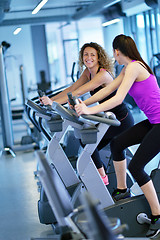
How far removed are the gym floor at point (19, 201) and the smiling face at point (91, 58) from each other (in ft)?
4.75

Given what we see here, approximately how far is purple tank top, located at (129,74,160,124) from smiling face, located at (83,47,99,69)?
0.86 meters

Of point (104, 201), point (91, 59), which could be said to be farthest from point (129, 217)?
point (91, 59)

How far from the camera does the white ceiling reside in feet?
20.4

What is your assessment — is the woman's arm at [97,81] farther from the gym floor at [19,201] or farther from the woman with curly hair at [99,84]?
the gym floor at [19,201]

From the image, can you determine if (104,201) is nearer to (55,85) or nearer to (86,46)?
(86,46)

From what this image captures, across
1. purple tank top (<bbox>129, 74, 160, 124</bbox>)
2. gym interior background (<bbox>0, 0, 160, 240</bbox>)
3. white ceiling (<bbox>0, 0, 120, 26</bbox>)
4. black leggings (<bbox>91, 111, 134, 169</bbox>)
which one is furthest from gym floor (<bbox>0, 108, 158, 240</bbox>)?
white ceiling (<bbox>0, 0, 120, 26</bbox>)

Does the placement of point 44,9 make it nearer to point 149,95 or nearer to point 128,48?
point 128,48

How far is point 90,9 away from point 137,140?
5.03 metres

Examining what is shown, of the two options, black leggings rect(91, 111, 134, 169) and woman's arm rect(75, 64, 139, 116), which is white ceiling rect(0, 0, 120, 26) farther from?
woman's arm rect(75, 64, 139, 116)

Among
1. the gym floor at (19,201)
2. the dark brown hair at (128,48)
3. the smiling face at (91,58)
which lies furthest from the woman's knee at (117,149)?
the smiling face at (91,58)

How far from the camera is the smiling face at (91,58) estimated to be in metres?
3.45

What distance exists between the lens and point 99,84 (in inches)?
130

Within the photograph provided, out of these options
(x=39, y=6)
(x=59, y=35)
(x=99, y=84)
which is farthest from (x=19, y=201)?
(x=59, y=35)

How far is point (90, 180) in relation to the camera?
282 centimetres
